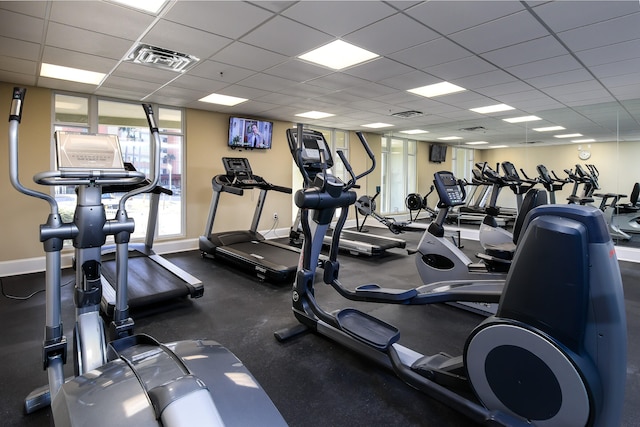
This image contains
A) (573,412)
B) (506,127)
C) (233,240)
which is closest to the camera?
(573,412)

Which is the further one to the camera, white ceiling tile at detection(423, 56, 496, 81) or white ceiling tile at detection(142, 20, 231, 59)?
white ceiling tile at detection(423, 56, 496, 81)

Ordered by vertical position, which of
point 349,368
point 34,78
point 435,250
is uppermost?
point 34,78

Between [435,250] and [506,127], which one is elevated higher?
[506,127]

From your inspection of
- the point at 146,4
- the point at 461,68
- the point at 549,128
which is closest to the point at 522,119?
the point at 549,128

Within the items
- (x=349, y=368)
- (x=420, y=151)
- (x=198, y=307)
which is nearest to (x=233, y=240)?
(x=198, y=307)

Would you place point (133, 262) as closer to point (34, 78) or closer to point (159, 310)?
point (159, 310)

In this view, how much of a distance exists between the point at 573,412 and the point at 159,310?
329cm

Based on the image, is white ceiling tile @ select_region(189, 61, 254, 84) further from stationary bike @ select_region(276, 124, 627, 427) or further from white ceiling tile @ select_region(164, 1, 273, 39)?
stationary bike @ select_region(276, 124, 627, 427)

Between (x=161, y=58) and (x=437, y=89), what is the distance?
11.8 ft

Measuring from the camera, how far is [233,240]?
5.38 m

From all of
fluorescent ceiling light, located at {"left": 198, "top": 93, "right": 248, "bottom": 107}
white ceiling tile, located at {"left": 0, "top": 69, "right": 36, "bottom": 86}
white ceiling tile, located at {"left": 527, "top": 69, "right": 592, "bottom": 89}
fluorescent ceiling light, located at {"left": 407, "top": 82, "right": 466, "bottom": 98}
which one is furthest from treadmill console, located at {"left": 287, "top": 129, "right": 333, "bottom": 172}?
white ceiling tile, located at {"left": 0, "top": 69, "right": 36, "bottom": 86}

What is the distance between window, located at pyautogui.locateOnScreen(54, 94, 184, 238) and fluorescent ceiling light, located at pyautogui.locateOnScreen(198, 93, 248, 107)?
87cm

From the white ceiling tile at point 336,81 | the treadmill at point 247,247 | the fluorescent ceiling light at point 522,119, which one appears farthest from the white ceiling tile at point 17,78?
the fluorescent ceiling light at point 522,119

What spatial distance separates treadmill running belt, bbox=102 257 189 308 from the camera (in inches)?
129
